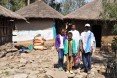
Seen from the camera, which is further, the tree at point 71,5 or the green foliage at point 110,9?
the tree at point 71,5

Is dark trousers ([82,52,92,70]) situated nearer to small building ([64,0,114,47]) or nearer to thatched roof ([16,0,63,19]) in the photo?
small building ([64,0,114,47])

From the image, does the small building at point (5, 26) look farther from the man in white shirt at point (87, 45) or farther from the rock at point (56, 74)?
the rock at point (56, 74)

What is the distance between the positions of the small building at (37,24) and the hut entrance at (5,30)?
20.7ft

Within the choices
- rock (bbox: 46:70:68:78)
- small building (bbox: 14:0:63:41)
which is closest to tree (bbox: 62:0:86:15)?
small building (bbox: 14:0:63:41)

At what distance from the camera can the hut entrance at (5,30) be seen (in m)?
18.5

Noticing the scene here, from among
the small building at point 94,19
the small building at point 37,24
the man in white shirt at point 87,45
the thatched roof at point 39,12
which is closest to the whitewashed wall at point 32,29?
the small building at point 37,24

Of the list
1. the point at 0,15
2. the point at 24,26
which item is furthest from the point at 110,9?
the point at 24,26

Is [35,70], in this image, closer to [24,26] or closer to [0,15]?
[0,15]

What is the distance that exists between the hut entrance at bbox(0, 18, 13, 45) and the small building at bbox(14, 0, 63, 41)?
20.7ft

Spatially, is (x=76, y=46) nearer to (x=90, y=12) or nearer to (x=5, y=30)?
(x=5, y=30)

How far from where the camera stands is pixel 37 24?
90.2 feet

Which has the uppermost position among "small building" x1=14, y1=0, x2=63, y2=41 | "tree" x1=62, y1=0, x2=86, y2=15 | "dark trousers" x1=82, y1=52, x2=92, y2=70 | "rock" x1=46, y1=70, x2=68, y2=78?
"tree" x1=62, y1=0, x2=86, y2=15

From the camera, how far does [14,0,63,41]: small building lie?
27.0 m

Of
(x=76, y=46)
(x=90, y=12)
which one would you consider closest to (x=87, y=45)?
(x=76, y=46)
